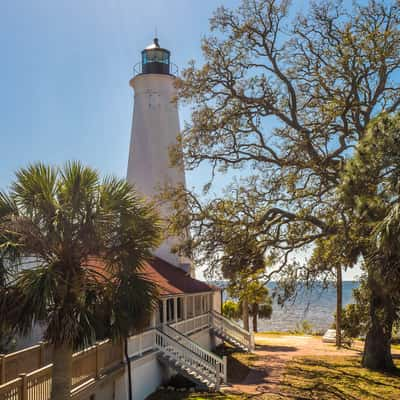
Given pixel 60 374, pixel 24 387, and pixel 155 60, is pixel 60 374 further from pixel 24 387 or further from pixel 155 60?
pixel 155 60

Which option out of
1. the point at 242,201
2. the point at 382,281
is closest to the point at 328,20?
the point at 242,201

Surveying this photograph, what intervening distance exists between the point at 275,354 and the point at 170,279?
26.0 feet

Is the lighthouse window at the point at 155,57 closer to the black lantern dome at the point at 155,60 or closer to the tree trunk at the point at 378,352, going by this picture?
the black lantern dome at the point at 155,60

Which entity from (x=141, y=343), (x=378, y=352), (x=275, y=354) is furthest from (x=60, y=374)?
(x=275, y=354)

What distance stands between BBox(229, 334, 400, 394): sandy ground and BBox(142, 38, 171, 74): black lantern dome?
56.3 feet

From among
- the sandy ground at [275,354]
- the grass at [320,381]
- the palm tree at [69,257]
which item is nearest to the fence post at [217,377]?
the sandy ground at [275,354]

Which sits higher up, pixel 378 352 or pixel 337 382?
pixel 378 352

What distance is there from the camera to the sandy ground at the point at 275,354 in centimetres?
1861

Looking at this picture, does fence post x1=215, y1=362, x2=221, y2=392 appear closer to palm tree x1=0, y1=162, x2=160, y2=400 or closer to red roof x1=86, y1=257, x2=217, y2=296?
red roof x1=86, y1=257, x2=217, y2=296

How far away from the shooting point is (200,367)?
752 inches

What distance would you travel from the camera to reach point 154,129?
29.4 meters

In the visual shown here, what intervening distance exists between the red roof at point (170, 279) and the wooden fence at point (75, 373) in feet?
13.9

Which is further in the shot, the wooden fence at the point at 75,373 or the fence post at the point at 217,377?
the fence post at the point at 217,377

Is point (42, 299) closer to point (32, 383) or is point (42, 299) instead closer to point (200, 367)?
point (32, 383)
